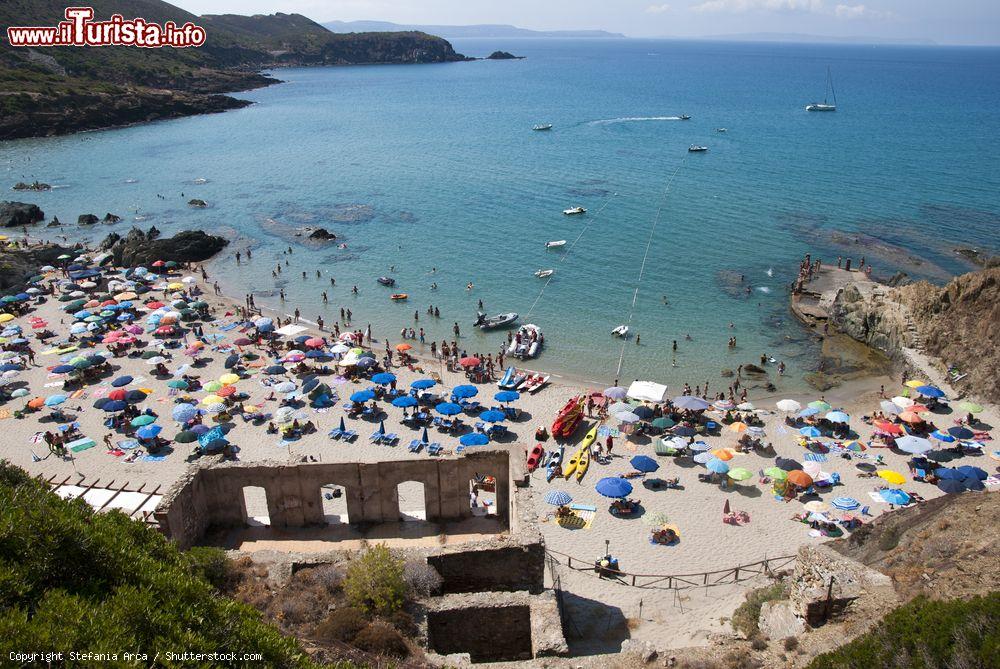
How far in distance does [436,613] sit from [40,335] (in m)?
35.5

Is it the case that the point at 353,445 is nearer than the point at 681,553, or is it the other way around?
the point at 681,553

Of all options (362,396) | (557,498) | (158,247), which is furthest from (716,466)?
(158,247)

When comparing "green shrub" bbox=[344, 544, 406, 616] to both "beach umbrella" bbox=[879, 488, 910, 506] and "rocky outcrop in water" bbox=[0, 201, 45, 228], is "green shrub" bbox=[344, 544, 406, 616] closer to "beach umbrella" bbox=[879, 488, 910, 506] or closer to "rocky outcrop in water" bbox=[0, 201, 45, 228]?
"beach umbrella" bbox=[879, 488, 910, 506]

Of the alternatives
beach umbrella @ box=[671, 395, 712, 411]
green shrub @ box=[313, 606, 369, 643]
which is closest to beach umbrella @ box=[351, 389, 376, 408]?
beach umbrella @ box=[671, 395, 712, 411]

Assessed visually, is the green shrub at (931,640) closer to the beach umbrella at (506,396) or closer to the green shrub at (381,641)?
the green shrub at (381,641)

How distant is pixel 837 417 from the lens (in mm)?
29625

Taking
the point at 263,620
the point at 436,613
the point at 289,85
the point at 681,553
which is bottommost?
the point at 681,553

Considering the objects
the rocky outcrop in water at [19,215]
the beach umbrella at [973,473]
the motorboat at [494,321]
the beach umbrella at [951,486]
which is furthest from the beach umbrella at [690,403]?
the rocky outcrop in water at [19,215]

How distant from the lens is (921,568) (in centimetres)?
1452

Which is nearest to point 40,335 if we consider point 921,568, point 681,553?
point 681,553

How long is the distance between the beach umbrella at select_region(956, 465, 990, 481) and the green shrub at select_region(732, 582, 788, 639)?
39.4ft

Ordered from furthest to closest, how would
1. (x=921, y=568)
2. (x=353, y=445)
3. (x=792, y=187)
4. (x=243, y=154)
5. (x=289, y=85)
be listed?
(x=289, y=85)
(x=243, y=154)
(x=792, y=187)
(x=353, y=445)
(x=921, y=568)

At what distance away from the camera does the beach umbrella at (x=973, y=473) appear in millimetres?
24562

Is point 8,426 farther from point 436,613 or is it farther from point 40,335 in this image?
point 436,613
